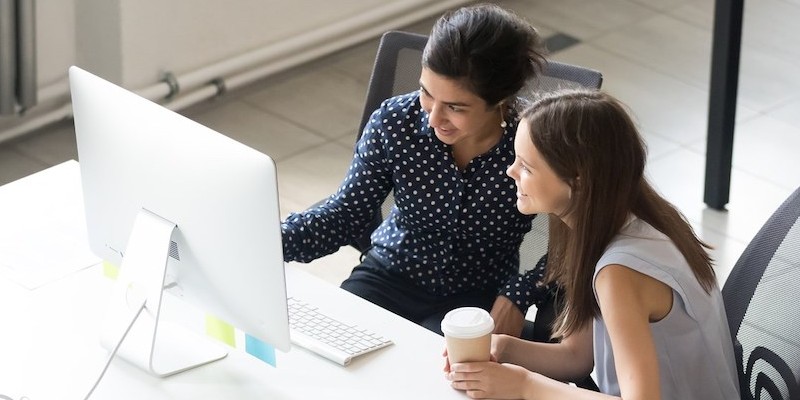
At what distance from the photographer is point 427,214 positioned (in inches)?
97.0

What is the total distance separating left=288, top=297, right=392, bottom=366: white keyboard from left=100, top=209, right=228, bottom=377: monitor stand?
0.42 ft

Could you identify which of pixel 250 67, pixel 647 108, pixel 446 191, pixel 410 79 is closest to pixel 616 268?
pixel 446 191

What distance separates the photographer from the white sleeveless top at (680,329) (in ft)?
6.39

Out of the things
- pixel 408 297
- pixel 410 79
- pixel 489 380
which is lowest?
pixel 408 297

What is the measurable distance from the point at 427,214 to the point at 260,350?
57 cm

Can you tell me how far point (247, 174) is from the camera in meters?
1.80

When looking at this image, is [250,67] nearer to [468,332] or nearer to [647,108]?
[647,108]

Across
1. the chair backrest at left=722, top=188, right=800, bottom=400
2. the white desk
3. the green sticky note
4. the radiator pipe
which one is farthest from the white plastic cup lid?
the radiator pipe

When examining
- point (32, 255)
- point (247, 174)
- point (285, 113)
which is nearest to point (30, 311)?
point (32, 255)

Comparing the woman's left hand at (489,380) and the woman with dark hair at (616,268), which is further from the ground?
the woman with dark hair at (616,268)

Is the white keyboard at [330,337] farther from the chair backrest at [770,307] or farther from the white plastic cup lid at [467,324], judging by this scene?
the chair backrest at [770,307]

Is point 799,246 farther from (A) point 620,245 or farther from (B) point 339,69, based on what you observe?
(B) point 339,69

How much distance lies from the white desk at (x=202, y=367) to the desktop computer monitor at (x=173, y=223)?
4 cm

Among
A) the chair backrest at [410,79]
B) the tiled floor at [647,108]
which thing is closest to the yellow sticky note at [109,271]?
the chair backrest at [410,79]
